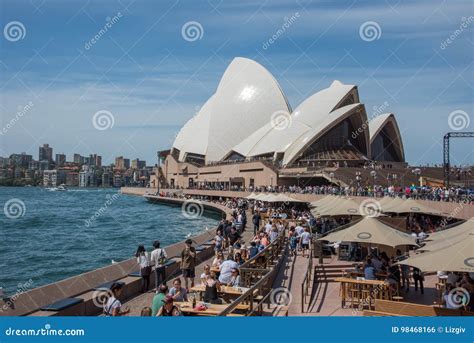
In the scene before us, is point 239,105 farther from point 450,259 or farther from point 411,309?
point 411,309

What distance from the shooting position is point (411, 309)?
6445 millimetres

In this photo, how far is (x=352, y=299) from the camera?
8.10 meters

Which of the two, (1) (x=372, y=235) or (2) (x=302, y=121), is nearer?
(1) (x=372, y=235)

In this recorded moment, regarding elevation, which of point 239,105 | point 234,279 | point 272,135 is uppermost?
point 239,105

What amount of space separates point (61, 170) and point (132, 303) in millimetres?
159316

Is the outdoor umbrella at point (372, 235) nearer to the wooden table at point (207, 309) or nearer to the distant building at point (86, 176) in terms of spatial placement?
the wooden table at point (207, 309)

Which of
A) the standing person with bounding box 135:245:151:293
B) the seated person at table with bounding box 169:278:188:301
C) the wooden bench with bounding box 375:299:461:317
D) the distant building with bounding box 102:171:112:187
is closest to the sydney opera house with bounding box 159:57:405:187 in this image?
the standing person with bounding box 135:245:151:293

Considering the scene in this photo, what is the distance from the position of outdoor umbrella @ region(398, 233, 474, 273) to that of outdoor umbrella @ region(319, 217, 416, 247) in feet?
6.54

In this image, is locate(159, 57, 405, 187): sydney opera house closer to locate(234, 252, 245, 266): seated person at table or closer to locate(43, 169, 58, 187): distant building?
locate(234, 252, 245, 266): seated person at table

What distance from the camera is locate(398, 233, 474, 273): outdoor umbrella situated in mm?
6328

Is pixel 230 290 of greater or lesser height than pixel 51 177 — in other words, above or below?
below

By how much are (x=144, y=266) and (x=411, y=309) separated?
4829 mm

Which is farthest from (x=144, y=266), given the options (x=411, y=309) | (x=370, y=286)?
(x=411, y=309)

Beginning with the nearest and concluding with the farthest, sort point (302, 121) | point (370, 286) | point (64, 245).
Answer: point (370, 286)
point (64, 245)
point (302, 121)
